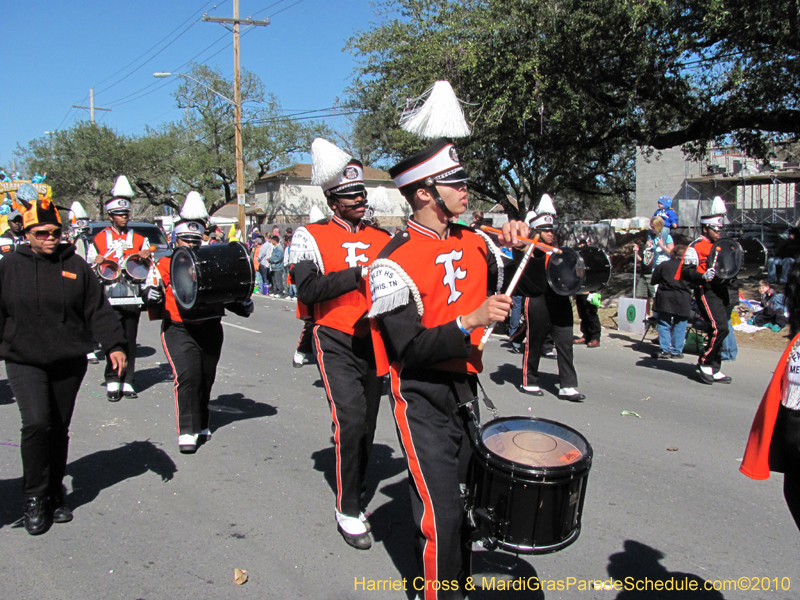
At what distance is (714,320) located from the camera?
7535 millimetres

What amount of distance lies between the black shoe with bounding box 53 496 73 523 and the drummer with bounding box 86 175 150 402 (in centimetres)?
301

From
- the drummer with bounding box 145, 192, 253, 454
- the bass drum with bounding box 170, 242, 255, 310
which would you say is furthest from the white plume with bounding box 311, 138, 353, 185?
the drummer with bounding box 145, 192, 253, 454

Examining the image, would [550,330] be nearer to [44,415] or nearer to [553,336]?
[553,336]

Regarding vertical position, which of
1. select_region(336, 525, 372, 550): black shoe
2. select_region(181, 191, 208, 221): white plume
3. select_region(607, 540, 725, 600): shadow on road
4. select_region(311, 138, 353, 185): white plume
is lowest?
select_region(607, 540, 725, 600): shadow on road

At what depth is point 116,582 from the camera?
344 cm

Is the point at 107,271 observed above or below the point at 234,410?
above

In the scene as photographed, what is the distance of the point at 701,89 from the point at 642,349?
26.9 feet

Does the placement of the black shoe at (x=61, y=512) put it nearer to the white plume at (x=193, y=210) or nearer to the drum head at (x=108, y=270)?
the white plume at (x=193, y=210)

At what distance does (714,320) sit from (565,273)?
220cm

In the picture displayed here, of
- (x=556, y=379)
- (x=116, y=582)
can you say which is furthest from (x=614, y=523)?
(x=556, y=379)

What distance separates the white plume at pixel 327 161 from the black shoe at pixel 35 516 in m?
2.69

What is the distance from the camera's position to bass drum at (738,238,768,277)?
750 centimetres

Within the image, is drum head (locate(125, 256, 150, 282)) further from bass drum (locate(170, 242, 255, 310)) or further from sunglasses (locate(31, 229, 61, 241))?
sunglasses (locate(31, 229, 61, 241))

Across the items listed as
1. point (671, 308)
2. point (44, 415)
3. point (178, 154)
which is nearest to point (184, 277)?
point (44, 415)
